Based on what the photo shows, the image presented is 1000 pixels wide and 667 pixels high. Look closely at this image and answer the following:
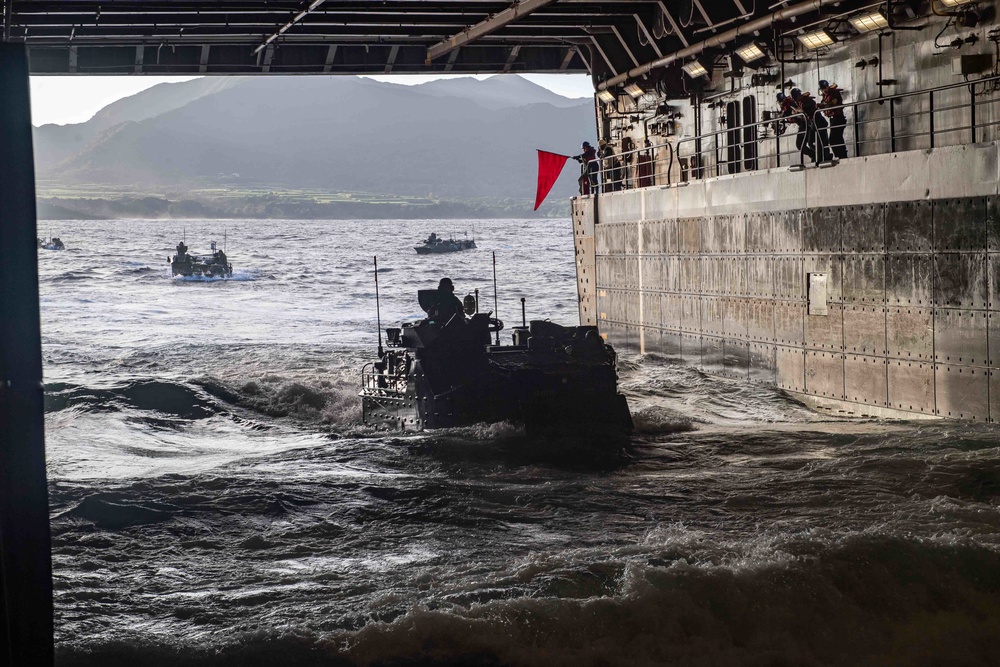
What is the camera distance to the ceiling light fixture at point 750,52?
21.6 metres

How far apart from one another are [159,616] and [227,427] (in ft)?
41.2

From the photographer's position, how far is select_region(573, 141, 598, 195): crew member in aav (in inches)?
1132

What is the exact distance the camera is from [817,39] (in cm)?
1925

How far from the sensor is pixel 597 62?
2936 cm

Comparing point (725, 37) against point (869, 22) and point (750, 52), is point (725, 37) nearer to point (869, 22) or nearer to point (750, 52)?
point (750, 52)

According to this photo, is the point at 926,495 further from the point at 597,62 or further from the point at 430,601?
the point at 597,62

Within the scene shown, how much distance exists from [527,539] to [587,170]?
19.5 m

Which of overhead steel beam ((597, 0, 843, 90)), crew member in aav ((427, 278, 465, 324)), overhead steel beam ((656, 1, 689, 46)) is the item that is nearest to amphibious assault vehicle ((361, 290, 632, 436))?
crew member in aav ((427, 278, 465, 324))

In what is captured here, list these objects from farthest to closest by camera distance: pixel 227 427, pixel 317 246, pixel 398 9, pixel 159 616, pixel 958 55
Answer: pixel 317 246 < pixel 398 9 < pixel 227 427 < pixel 958 55 < pixel 159 616

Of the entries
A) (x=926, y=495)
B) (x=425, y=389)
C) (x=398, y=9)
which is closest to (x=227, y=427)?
(x=425, y=389)

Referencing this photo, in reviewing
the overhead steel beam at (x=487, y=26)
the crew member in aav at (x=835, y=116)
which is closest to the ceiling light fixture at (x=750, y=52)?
the crew member in aav at (x=835, y=116)

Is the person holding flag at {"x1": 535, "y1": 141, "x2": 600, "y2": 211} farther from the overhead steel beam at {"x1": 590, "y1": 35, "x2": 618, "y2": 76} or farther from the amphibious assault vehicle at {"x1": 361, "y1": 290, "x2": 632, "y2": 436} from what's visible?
the amphibious assault vehicle at {"x1": 361, "y1": 290, "x2": 632, "y2": 436}

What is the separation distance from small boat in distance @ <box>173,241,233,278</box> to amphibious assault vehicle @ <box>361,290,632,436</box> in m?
57.1

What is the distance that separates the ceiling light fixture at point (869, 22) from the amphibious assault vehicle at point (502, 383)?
6.85 m
